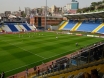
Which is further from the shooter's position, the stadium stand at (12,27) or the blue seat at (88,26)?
the stadium stand at (12,27)

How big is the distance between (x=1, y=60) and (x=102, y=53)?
1505 cm

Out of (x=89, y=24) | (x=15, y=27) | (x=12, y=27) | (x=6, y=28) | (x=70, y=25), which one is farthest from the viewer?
(x=70, y=25)

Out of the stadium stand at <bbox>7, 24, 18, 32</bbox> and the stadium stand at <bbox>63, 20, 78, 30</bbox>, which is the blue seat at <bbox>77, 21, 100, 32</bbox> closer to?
the stadium stand at <bbox>63, 20, 78, 30</bbox>

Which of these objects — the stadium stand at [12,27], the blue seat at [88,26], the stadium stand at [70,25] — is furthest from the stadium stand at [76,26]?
the stadium stand at [12,27]

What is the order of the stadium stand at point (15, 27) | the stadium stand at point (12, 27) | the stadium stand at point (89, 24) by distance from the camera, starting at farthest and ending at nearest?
1. the stadium stand at point (12, 27)
2. the stadium stand at point (15, 27)
3. the stadium stand at point (89, 24)

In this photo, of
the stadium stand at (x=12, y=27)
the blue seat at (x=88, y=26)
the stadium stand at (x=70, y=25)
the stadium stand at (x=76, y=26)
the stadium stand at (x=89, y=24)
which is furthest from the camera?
the stadium stand at (x=70, y=25)

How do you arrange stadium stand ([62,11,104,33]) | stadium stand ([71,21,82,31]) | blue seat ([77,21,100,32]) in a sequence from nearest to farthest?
1. stadium stand ([62,11,104,33])
2. blue seat ([77,21,100,32])
3. stadium stand ([71,21,82,31])

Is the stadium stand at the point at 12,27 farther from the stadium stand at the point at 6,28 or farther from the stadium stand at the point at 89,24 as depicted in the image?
the stadium stand at the point at 89,24

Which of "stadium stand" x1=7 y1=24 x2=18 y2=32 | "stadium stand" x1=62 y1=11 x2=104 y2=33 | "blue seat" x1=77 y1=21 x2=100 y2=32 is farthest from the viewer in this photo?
"stadium stand" x1=7 y1=24 x2=18 y2=32

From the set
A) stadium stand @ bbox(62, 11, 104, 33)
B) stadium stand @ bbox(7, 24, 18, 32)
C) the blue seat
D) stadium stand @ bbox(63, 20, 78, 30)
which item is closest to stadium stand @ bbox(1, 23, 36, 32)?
stadium stand @ bbox(7, 24, 18, 32)

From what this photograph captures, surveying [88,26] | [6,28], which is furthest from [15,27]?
[88,26]

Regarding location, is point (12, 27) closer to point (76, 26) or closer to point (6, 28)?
point (6, 28)

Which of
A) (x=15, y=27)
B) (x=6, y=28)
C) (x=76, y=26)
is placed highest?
(x=76, y=26)

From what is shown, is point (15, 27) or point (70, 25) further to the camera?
point (70, 25)
